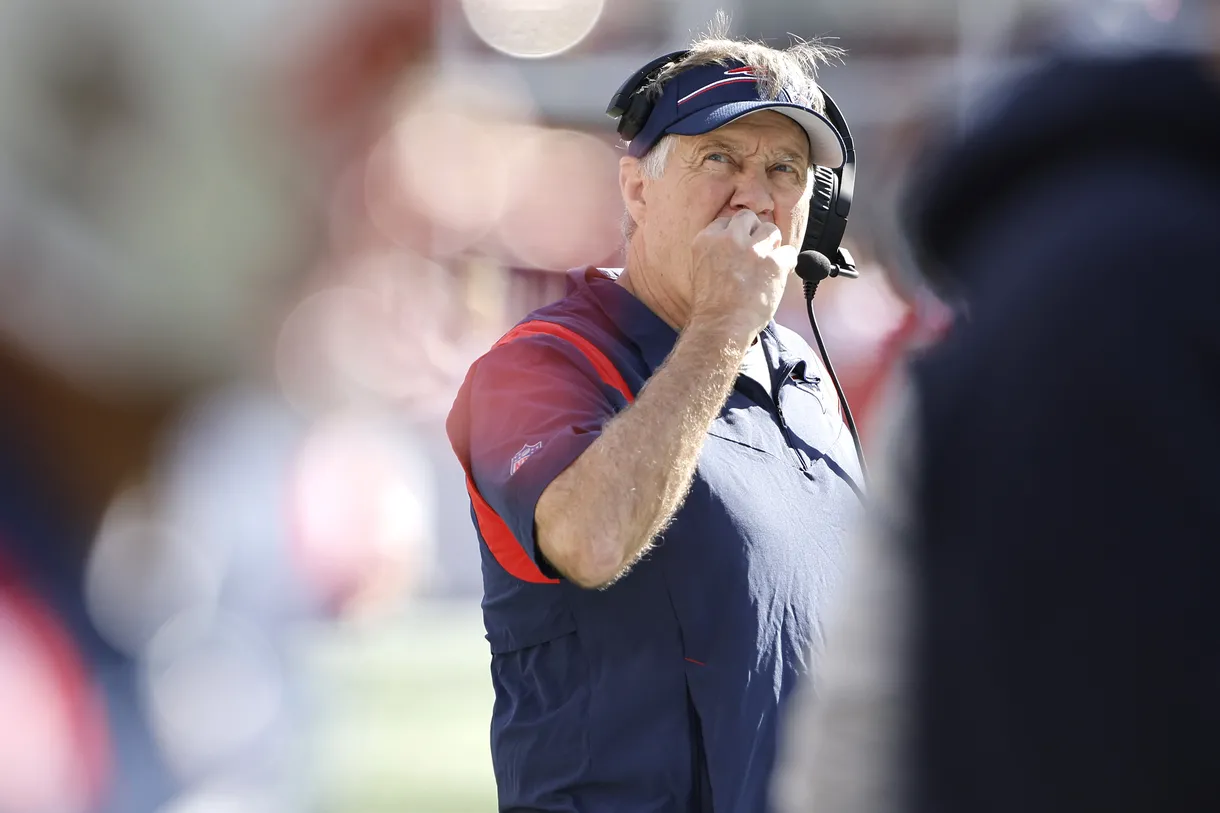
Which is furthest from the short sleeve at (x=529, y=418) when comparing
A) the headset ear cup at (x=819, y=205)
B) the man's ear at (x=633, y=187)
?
the headset ear cup at (x=819, y=205)

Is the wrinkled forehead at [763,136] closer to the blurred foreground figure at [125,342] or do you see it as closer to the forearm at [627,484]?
the forearm at [627,484]

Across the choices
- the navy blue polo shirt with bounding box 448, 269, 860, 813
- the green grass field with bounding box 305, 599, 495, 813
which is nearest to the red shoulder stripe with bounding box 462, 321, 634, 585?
the navy blue polo shirt with bounding box 448, 269, 860, 813

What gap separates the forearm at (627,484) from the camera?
1.79 meters

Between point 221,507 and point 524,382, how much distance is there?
1.48 metres

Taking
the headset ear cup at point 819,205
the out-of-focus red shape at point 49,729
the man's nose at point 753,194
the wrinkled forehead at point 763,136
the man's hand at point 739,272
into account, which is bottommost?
the out-of-focus red shape at point 49,729

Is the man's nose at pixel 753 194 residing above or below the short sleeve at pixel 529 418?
above

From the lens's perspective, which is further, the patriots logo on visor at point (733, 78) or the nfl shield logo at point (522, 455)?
the patriots logo on visor at point (733, 78)

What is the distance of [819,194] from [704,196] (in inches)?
10.5

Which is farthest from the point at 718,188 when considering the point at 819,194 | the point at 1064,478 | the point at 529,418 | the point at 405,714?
the point at 405,714

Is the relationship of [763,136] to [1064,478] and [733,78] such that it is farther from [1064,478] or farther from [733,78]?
[1064,478]

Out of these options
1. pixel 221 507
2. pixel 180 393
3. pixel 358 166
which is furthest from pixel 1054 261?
pixel 358 166

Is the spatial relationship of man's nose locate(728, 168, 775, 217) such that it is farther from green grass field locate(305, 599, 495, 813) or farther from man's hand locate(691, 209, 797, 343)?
green grass field locate(305, 599, 495, 813)

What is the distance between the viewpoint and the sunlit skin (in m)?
2.21

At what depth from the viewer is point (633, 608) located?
6.19 feet
